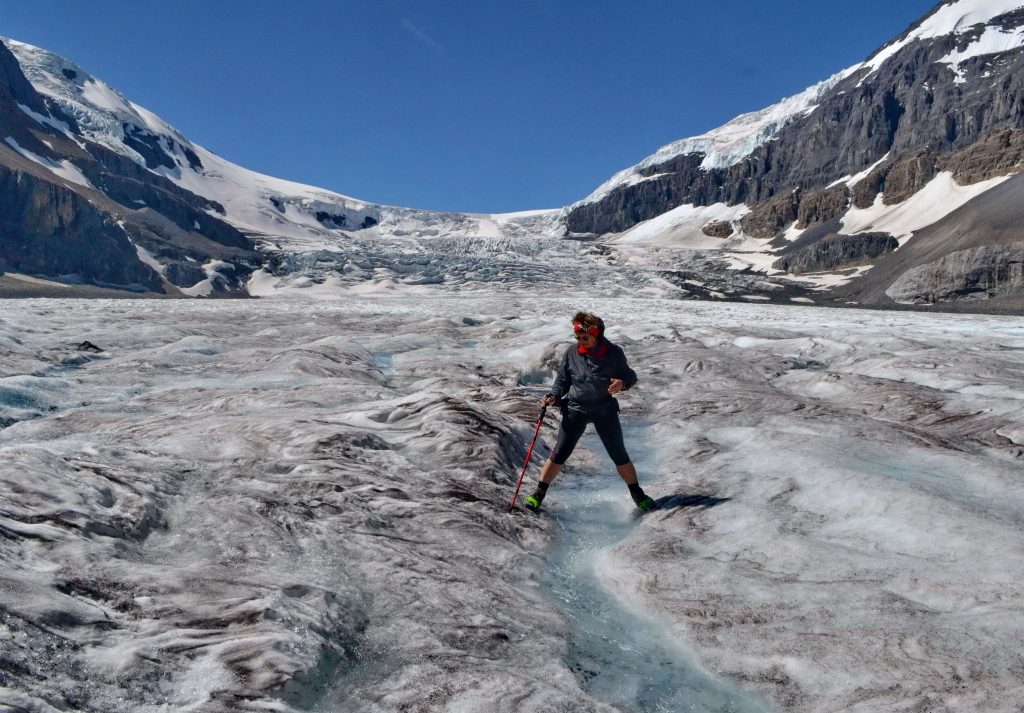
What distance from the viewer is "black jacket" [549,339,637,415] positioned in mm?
7309

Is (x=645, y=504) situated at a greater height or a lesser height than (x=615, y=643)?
greater

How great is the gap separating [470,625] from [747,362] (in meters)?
14.4

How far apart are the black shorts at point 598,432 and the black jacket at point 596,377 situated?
8cm

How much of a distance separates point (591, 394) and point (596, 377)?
0.20 metres

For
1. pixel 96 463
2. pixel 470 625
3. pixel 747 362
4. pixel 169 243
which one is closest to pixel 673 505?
pixel 470 625

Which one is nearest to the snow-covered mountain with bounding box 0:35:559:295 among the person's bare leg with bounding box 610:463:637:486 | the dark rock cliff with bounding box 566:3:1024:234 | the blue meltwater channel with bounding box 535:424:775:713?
the dark rock cliff with bounding box 566:3:1024:234

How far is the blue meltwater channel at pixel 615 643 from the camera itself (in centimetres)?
417

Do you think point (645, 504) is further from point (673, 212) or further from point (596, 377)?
point (673, 212)

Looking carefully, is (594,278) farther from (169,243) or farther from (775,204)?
(775,204)

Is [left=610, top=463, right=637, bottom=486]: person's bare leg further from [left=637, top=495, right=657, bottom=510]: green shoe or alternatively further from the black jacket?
the black jacket

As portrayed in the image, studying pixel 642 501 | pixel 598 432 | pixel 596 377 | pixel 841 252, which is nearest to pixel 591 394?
pixel 596 377

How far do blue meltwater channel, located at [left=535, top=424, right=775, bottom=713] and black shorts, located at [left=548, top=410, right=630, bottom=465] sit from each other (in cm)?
67

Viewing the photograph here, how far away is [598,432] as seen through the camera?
7.48 meters

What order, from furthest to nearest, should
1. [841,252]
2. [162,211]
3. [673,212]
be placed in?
[673,212], [162,211], [841,252]
